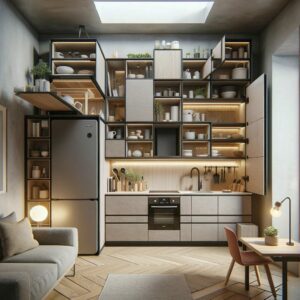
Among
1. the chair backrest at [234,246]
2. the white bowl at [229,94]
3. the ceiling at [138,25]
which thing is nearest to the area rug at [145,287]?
the chair backrest at [234,246]

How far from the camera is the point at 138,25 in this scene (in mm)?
5766

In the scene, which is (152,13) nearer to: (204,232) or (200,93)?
(200,93)

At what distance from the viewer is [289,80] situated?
5047 mm

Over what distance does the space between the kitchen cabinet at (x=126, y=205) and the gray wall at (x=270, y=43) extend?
193 cm

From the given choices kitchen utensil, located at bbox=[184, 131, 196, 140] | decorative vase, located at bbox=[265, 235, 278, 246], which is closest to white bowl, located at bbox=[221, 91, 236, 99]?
kitchen utensil, located at bbox=[184, 131, 196, 140]

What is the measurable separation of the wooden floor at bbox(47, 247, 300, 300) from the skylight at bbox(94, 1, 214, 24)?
377 cm

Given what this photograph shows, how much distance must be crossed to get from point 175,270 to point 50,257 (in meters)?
1.77

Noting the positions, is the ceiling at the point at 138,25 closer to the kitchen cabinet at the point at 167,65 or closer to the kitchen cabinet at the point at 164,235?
the kitchen cabinet at the point at 167,65

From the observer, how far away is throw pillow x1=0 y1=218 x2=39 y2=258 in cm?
343

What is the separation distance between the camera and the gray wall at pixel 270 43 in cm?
453

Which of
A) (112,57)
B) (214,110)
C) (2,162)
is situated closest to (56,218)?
(2,162)

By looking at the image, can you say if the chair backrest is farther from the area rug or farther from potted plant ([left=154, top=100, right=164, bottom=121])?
potted plant ([left=154, top=100, right=164, bottom=121])

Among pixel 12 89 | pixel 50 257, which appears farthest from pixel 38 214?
pixel 12 89

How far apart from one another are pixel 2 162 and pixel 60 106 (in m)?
1.11
